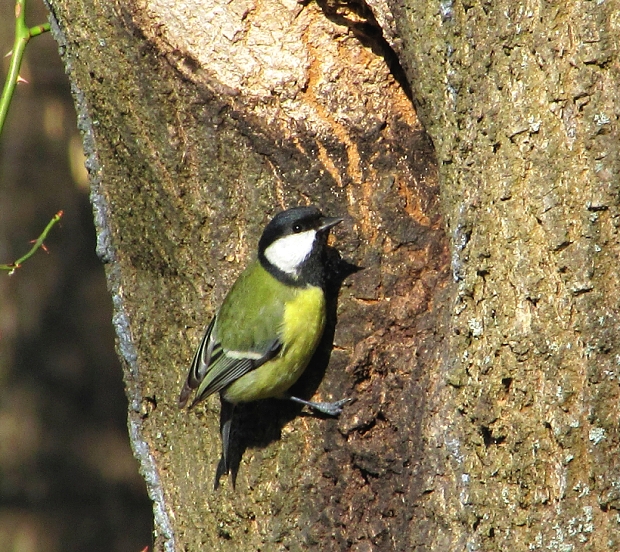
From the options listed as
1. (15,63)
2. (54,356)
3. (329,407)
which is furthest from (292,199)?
(54,356)

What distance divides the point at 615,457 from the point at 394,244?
3.51 ft

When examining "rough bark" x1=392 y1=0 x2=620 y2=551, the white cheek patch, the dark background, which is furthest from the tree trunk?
the dark background

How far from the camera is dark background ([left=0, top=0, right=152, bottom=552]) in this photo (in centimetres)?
540

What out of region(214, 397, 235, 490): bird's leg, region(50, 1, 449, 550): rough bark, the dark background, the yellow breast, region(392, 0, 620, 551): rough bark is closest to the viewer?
region(392, 0, 620, 551): rough bark

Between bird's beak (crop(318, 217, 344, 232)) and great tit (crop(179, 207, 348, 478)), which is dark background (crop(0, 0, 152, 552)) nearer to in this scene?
great tit (crop(179, 207, 348, 478))

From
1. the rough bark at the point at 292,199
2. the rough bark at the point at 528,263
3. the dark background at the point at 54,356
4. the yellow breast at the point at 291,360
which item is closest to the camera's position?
the rough bark at the point at 528,263

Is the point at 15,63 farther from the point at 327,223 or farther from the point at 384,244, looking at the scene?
the point at 384,244

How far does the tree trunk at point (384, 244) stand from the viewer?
2.13 metres

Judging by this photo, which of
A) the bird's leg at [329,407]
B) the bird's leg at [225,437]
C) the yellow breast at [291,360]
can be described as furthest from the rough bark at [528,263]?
the bird's leg at [225,437]

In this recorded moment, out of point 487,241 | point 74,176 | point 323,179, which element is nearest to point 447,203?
point 487,241

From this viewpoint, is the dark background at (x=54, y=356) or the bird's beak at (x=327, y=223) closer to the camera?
the bird's beak at (x=327, y=223)

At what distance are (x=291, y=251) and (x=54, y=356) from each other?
3.02m

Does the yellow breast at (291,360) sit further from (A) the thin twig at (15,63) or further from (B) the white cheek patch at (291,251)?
(A) the thin twig at (15,63)

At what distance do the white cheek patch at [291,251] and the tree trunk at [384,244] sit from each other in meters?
0.12
